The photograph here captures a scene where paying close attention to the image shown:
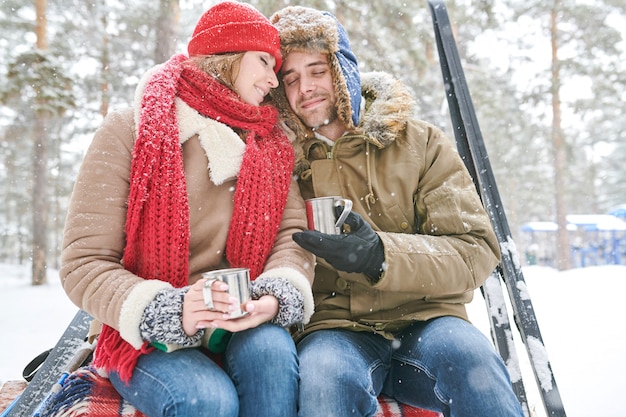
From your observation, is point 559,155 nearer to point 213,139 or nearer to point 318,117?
point 318,117

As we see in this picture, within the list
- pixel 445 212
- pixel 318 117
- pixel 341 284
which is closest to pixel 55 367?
pixel 341 284

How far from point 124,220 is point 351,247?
82 centimetres

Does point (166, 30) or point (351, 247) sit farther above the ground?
point (166, 30)

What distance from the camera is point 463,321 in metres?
1.93

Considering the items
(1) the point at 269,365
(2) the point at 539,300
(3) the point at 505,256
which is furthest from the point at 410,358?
(2) the point at 539,300

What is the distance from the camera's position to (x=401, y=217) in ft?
7.02

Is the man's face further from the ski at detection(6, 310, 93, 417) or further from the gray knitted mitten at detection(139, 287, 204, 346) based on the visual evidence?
the ski at detection(6, 310, 93, 417)

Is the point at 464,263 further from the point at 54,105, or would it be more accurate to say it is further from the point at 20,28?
the point at 20,28

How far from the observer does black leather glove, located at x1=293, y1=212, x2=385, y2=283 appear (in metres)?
1.77

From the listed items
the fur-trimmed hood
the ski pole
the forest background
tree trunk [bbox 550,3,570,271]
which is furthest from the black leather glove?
tree trunk [bbox 550,3,570,271]

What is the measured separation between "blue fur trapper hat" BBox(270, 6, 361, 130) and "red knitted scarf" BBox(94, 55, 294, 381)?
32 centimetres

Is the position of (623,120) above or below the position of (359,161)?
above

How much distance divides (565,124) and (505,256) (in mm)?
14482

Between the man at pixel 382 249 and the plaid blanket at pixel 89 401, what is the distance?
0.90ft
